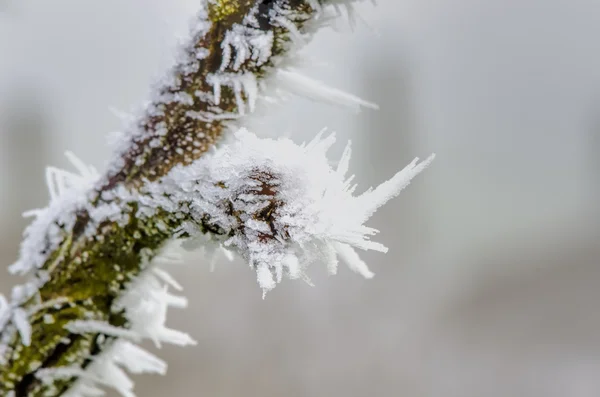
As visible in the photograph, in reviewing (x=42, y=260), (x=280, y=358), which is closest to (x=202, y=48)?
(x=42, y=260)

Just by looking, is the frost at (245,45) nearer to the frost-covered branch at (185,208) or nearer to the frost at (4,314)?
the frost-covered branch at (185,208)

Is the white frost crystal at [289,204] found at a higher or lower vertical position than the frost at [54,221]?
lower

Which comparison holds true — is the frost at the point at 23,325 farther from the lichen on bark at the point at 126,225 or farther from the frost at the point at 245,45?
the frost at the point at 245,45

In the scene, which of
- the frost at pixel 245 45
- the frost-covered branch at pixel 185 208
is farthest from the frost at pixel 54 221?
the frost at pixel 245 45

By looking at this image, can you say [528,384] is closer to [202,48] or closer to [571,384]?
[571,384]

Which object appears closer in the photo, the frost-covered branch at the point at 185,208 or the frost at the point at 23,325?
the frost-covered branch at the point at 185,208

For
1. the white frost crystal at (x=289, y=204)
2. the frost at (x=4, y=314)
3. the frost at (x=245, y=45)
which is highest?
the frost at (x=245, y=45)

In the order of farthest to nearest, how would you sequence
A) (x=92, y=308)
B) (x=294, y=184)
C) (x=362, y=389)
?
(x=362, y=389)
(x=92, y=308)
(x=294, y=184)

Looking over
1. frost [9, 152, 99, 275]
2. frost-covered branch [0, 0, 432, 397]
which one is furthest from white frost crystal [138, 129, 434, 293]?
frost [9, 152, 99, 275]
